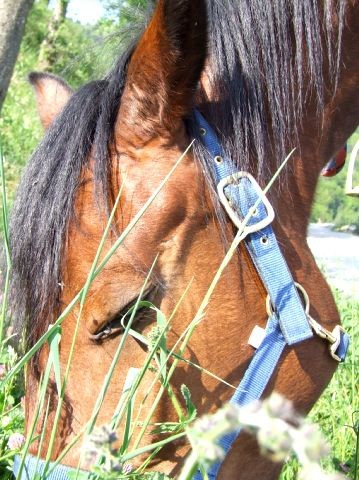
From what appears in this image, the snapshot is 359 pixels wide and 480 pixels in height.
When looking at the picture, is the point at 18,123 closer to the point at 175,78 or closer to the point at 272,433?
the point at 175,78

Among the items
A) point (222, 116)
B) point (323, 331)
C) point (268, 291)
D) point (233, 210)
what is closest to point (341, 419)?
point (323, 331)

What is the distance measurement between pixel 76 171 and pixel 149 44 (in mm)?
337

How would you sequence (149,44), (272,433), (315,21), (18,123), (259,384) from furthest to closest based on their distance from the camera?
(18,123) < (315,21) < (259,384) < (149,44) < (272,433)

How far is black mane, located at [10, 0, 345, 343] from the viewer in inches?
54.1

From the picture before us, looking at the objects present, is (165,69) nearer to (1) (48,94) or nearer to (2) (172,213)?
(2) (172,213)

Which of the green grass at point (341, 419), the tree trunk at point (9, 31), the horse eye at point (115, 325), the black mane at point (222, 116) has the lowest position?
the green grass at point (341, 419)

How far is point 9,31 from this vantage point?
131 inches

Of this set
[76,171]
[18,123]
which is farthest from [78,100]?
[18,123]

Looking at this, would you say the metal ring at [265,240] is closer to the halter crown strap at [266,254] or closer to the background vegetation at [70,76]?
the halter crown strap at [266,254]

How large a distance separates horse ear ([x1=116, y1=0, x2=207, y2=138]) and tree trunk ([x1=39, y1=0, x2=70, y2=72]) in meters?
12.4

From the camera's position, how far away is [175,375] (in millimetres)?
1371

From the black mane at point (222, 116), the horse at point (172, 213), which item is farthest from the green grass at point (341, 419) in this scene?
the black mane at point (222, 116)

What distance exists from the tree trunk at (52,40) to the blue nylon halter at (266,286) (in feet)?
40.9

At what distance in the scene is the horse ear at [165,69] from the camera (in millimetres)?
1252
